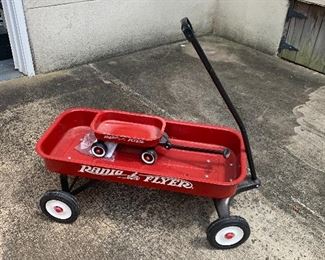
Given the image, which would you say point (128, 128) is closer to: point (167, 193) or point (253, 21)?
point (167, 193)

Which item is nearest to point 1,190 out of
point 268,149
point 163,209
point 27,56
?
point 163,209

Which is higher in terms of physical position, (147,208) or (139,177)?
(139,177)

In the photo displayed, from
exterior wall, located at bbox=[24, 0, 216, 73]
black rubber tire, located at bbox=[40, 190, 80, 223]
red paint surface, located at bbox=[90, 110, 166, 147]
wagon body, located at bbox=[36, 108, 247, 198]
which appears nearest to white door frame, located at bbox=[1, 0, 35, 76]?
exterior wall, located at bbox=[24, 0, 216, 73]

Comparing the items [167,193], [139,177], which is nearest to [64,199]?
[139,177]

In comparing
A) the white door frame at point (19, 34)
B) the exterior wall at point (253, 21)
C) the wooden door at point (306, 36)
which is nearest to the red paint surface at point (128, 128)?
the white door frame at point (19, 34)

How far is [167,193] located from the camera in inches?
99.7

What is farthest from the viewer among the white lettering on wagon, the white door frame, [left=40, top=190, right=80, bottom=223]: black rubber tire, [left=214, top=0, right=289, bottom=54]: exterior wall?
[left=214, top=0, right=289, bottom=54]: exterior wall

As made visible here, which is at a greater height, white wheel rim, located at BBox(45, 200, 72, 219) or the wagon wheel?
the wagon wheel

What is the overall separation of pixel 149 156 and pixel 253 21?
Answer: 347 cm

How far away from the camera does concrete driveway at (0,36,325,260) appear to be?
2.18 m

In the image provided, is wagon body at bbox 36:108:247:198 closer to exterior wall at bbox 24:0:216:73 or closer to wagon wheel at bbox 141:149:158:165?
wagon wheel at bbox 141:149:158:165

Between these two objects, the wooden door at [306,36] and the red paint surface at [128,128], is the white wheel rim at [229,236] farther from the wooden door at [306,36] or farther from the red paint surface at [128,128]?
the wooden door at [306,36]

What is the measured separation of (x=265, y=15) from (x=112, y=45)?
2.11 meters

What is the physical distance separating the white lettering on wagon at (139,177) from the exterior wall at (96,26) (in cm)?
235
